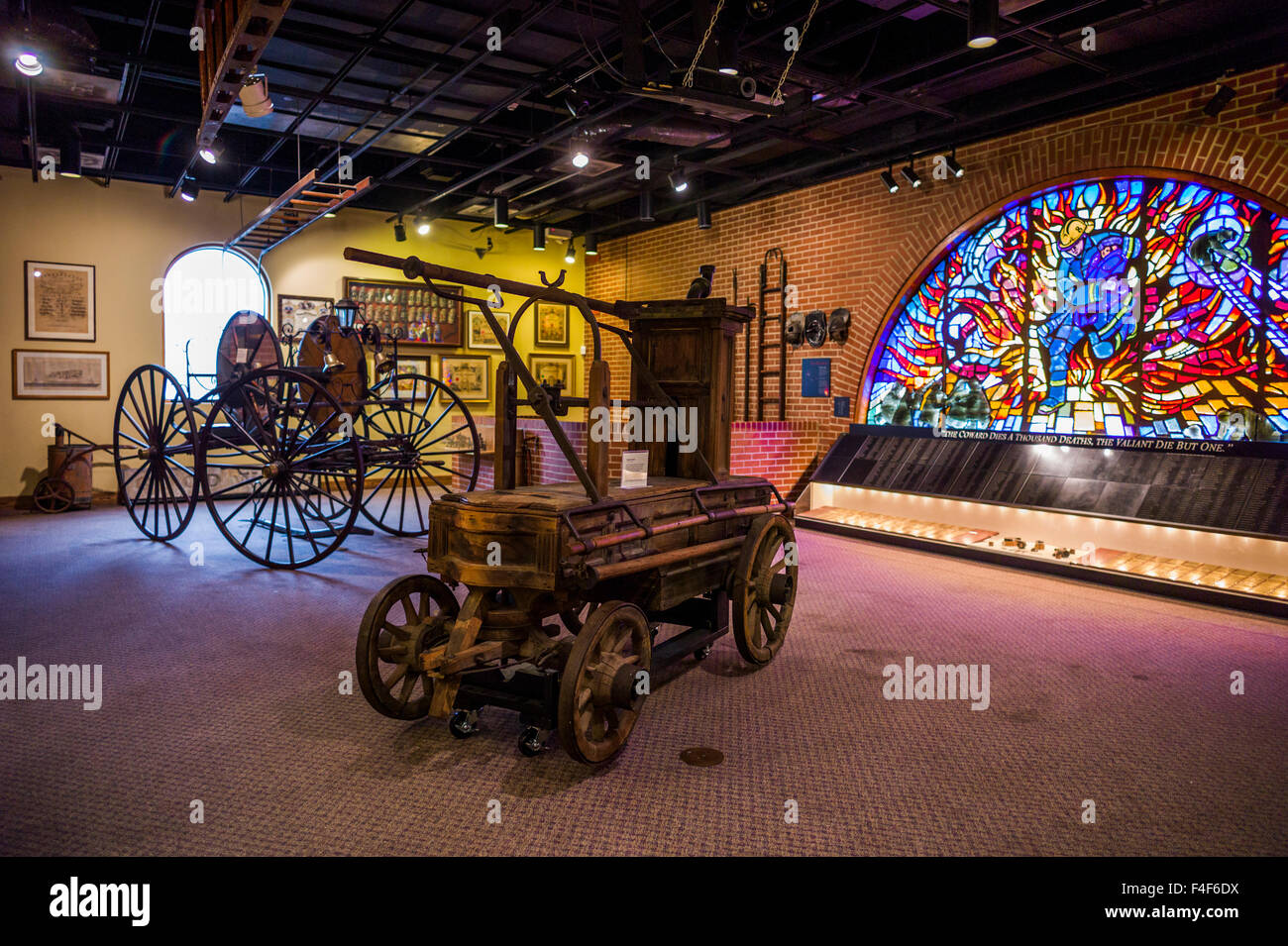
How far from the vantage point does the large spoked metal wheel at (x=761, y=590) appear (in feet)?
12.0

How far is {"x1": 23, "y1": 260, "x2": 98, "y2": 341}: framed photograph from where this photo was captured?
29.6ft

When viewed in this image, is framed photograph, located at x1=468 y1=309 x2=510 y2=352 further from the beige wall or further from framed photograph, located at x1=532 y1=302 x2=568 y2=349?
the beige wall

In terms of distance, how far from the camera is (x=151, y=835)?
92.0 inches

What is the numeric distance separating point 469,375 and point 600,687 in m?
9.52

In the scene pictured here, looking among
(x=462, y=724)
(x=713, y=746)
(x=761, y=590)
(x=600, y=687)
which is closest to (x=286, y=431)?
(x=462, y=724)

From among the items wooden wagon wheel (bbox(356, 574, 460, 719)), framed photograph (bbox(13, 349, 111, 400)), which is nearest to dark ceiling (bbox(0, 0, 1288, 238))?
framed photograph (bbox(13, 349, 111, 400))

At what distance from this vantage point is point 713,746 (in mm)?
2994

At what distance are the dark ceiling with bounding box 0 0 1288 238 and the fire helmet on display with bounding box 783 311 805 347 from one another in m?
1.52

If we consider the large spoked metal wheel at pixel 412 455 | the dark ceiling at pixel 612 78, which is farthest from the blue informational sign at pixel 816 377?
the large spoked metal wheel at pixel 412 455

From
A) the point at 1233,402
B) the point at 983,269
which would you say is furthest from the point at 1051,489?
the point at 983,269

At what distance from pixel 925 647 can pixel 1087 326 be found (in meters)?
4.05

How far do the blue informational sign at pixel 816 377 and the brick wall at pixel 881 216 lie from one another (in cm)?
8

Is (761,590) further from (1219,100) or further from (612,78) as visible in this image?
(1219,100)

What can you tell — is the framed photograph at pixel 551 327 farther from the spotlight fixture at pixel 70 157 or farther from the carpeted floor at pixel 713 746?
the carpeted floor at pixel 713 746
